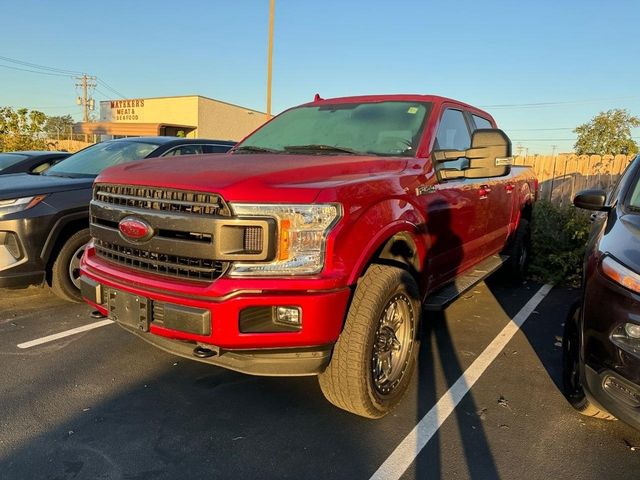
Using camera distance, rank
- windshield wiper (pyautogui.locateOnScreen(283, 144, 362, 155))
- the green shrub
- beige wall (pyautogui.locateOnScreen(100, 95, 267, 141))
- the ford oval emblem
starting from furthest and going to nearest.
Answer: beige wall (pyautogui.locateOnScreen(100, 95, 267, 141))
the green shrub
windshield wiper (pyautogui.locateOnScreen(283, 144, 362, 155))
the ford oval emblem

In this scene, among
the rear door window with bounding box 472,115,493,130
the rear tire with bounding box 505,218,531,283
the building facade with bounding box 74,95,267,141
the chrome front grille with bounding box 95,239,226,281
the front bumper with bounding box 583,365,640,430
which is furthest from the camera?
the building facade with bounding box 74,95,267,141

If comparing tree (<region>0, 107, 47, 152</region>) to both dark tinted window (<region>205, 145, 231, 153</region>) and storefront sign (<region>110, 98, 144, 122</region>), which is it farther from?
storefront sign (<region>110, 98, 144, 122</region>)

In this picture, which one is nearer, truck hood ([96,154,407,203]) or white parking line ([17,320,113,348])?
truck hood ([96,154,407,203])

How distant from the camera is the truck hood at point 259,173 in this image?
2410 millimetres

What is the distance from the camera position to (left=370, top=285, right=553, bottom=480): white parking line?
2.51 metres

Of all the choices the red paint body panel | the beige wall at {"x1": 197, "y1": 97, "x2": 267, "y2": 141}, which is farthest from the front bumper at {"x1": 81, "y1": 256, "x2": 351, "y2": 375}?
the beige wall at {"x1": 197, "y1": 97, "x2": 267, "y2": 141}

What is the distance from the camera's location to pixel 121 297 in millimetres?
2775

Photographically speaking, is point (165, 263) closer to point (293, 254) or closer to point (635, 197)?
point (293, 254)

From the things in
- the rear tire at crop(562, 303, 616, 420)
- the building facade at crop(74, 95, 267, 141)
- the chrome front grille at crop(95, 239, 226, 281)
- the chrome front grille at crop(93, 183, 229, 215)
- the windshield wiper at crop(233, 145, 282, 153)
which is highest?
the building facade at crop(74, 95, 267, 141)

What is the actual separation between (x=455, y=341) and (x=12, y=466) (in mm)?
3300

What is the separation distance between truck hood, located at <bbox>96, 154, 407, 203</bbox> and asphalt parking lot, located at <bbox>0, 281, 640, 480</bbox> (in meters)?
1.36

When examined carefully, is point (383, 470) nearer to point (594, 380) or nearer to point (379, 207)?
point (594, 380)

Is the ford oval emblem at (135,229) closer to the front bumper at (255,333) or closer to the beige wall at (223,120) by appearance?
the front bumper at (255,333)

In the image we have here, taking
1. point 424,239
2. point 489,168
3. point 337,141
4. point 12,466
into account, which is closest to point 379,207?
point 424,239
